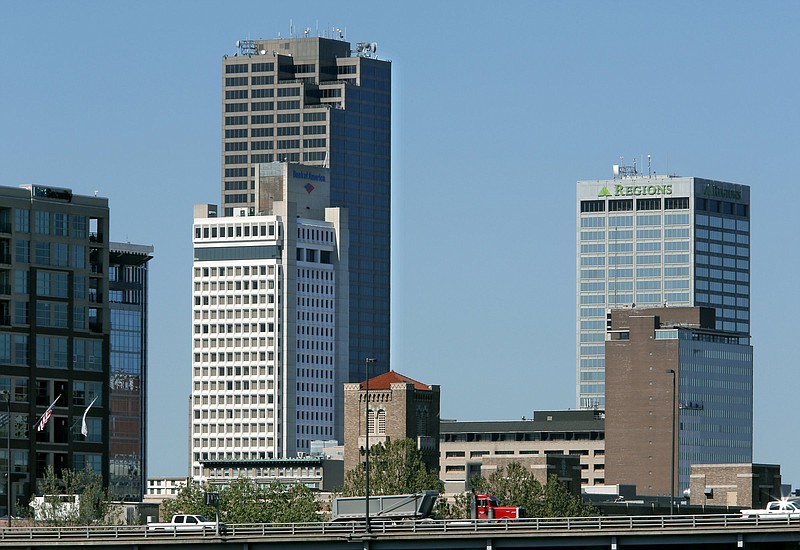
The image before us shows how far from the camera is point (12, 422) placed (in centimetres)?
19738

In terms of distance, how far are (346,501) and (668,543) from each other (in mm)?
29818

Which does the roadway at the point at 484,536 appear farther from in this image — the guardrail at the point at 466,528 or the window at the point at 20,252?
the window at the point at 20,252

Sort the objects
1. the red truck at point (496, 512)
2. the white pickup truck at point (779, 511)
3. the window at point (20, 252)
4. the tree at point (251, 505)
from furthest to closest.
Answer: the window at point (20, 252), the tree at point (251, 505), the red truck at point (496, 512), the white pickup truck at point (779, 511)

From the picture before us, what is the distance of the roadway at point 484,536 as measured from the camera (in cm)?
10694

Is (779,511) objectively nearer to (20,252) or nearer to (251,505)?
(251,505)

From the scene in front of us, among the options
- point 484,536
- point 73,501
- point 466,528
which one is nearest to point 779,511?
point 466,528

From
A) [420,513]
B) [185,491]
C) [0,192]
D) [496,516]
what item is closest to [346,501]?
[420,513]

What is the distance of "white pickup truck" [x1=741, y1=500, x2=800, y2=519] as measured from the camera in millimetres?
110812

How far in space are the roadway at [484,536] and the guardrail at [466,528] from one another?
0.05m

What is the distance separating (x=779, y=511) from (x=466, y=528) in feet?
72.9

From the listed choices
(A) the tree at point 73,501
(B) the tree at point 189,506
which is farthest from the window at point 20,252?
(B) the tree at point 189,506

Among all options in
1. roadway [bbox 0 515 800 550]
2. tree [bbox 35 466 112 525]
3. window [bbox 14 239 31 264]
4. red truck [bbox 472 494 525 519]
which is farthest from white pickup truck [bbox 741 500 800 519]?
window [bbox 14 239 31 264]

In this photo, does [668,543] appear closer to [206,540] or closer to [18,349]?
[206,540]

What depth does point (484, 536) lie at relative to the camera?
353ft
